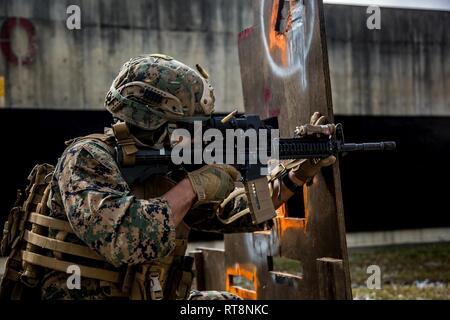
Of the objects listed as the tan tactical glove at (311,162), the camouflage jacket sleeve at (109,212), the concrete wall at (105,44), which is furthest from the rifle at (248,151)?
the concrete wall at (105,44)

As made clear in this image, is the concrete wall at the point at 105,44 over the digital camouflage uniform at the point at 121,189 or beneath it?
over

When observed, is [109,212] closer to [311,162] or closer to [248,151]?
[248,151]

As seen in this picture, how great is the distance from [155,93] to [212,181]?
412mm

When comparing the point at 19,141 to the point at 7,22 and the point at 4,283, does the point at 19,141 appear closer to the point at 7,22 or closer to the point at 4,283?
the point at 7,22

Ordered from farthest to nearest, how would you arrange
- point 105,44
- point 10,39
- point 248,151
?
point 105,44 < point 10,39 < point 248,151

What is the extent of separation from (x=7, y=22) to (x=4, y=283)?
4.73 m

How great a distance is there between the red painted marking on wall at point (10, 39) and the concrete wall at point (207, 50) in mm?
46

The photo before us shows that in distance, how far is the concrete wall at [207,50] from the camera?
6570mm

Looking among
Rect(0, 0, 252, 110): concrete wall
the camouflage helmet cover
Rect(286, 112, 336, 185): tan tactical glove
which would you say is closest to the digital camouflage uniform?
the camouflage helmet cover

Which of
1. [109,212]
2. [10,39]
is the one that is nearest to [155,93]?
[109,212]

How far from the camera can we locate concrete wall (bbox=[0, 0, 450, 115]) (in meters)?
6.57

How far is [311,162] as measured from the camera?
8.43ft

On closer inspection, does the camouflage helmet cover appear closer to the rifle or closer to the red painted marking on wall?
the rifle
